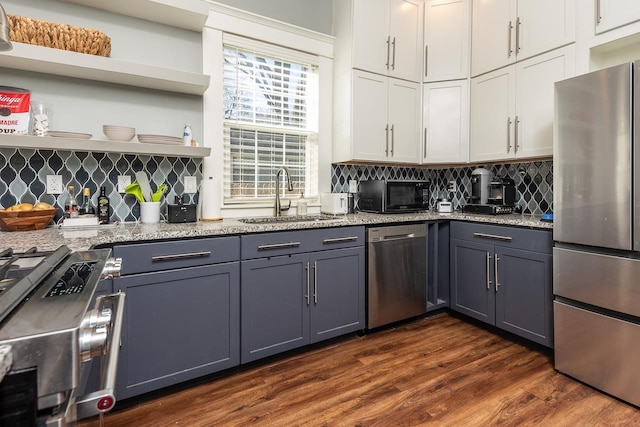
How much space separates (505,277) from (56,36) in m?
3.29

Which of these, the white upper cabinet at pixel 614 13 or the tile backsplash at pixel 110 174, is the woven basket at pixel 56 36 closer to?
the tile backsplash at pixel 110 174

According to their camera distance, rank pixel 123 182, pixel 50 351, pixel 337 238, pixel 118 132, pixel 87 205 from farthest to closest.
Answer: pixel 337 238 < pixel 123 182 < pixel 87 205 < pixel 118 132 < pixel 50 351

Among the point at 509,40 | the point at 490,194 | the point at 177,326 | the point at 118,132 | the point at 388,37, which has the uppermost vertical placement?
the point at 388,37

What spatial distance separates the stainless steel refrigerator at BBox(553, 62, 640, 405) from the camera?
175cm

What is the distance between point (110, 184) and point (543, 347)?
10.6 ft

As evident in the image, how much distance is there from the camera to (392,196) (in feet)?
9.74

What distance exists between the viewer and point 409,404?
182 cm

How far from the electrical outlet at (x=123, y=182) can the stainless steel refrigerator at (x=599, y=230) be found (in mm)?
2764

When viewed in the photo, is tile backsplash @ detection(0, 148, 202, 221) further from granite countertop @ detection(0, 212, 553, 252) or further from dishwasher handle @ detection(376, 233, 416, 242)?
dishwasher handle @ detection(376, 233, 416, 242)

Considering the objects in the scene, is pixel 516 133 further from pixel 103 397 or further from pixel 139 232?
pixel 103 397

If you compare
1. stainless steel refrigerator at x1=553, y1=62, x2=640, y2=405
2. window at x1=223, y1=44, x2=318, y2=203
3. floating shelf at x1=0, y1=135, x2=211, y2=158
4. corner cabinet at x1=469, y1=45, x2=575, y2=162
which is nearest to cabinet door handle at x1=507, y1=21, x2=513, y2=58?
corner cabinet at x1=469, y1=45, x2=575, y2=162

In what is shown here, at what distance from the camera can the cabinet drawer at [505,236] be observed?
7.44 ft

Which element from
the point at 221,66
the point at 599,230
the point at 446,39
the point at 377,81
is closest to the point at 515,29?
the point at 446,39

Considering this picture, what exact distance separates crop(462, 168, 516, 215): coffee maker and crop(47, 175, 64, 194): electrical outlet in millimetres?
3142
